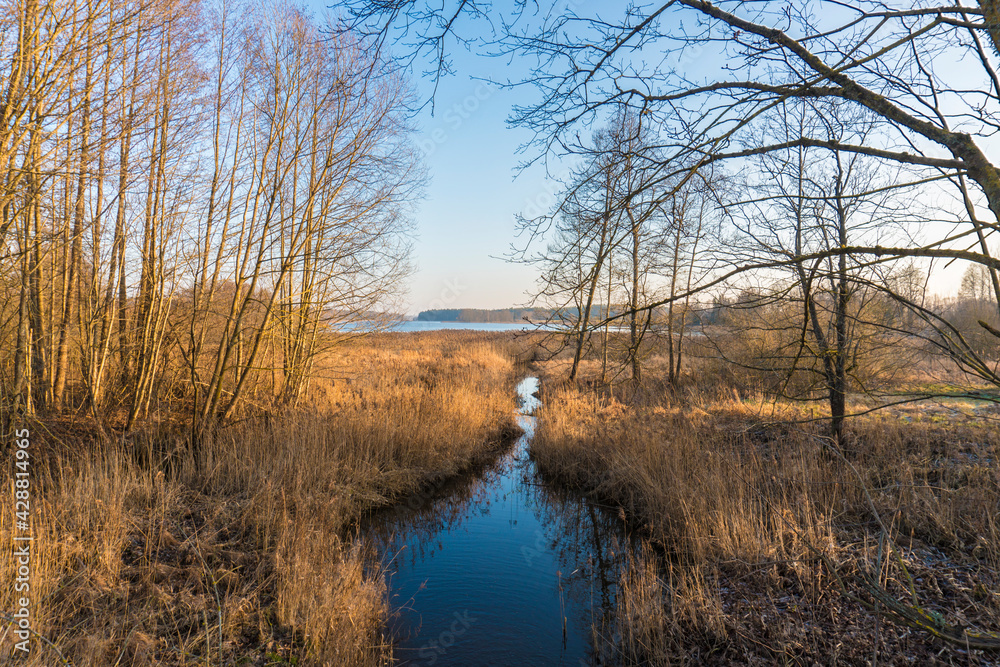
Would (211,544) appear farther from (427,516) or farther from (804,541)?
(804,541)

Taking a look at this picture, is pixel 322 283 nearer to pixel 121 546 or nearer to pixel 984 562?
pixel 121 546

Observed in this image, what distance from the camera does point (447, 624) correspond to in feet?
13.1

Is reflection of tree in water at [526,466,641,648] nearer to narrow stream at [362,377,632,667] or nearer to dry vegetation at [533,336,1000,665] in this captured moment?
narrow stream at [362,377,632,667]

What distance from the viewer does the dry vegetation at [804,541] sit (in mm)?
2943

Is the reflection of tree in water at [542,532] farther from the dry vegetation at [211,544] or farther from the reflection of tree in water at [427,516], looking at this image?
the dry vegetation at [211,544]

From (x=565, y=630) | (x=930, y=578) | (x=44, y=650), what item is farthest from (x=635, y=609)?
(x=44, y=650)

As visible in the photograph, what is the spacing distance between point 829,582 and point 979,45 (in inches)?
142

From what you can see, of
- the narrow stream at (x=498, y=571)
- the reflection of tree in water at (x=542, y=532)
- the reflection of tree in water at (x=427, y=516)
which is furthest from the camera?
the reflection of tree in water at (x=427, y=516)

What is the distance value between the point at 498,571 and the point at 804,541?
145 inches

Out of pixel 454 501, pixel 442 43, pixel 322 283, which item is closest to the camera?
pixel 442 43

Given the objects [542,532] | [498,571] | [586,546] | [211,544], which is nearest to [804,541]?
[498,571]

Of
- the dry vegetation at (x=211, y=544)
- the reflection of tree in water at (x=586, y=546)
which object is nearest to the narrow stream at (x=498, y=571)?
the reflection of tree in water at (x=586, y=546)

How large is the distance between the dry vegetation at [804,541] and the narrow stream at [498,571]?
1.32 feet

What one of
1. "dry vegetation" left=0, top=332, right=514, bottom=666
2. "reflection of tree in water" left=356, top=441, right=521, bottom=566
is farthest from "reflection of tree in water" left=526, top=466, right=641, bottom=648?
"dry vegetation" left=0, top=332, right=514, bottom=666
